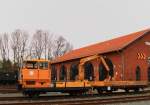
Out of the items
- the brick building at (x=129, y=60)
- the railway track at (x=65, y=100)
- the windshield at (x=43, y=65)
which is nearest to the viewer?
the railway track at (x=65, y=100)

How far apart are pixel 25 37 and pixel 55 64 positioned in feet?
92.7

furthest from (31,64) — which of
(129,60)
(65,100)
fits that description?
(129,60)

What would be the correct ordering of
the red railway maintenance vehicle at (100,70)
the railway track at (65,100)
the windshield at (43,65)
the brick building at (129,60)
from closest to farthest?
the railway track at (65,100) → the red railway maintenance vehicle at (100,70) → the windshield at (43,65) → the brick building at (129,60)

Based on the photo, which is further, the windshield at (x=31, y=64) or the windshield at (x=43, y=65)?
the windshield at (x=43, y=65)

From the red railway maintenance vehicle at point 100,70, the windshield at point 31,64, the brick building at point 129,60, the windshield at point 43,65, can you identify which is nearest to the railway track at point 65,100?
the red railway maintenance vehicle at point 100,70

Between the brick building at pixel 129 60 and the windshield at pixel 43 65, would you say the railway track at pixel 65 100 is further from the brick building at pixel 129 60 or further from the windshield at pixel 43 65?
the brick building at pixel 129 60

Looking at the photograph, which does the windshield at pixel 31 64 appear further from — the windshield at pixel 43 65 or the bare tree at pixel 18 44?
the bare tree at pixel 18 44

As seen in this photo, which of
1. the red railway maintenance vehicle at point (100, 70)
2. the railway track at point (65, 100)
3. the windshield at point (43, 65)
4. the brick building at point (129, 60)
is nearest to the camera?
the railway track at point (65, 100)

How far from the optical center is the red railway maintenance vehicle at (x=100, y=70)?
76.8 feet

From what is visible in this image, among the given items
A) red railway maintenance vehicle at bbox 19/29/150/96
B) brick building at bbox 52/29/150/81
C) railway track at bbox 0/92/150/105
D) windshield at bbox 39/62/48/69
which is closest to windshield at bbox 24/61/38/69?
red railway maintenance vehicle at bbox 19/29/150/96

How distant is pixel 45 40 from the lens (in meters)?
93.6

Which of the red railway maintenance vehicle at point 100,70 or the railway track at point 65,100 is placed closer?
the railway track at point 65,100

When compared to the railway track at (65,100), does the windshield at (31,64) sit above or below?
above

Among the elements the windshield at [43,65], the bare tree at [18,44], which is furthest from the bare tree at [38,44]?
the windshield at [43,65]
